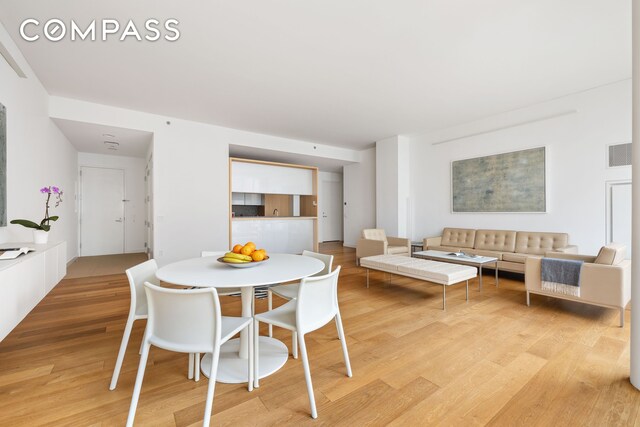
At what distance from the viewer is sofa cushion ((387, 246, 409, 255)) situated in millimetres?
5410

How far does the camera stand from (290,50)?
3.04 meters

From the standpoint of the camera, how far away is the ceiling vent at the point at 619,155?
3888mm

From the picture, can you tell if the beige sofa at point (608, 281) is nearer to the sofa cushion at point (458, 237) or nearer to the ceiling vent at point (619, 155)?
the ceiling vent at point (619, 155)

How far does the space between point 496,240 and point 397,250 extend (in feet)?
5.62

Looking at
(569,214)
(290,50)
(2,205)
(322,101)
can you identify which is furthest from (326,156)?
(2,205)

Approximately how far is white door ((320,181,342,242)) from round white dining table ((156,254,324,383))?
7152 mm

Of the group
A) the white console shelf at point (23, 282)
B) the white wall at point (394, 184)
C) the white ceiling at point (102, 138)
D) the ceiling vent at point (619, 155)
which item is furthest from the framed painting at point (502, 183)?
the white console shelf at point (23, 282)

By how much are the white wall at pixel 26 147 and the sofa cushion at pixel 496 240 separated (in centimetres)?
658

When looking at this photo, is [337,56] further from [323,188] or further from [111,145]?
[323,188]

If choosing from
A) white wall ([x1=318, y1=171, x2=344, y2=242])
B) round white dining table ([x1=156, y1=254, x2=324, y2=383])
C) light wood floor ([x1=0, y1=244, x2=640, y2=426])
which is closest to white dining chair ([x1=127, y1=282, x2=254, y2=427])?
Result: round white dining table ([x1=156, y1=254, x2=324, y2=383])

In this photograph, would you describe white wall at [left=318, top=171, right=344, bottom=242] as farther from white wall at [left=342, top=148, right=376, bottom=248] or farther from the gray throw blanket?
the gray throw blanket

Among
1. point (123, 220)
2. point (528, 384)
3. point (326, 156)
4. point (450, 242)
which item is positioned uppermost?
point (326, 156)

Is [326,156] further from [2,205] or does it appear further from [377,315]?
[2,205]

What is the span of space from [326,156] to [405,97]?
3203 millimetres
